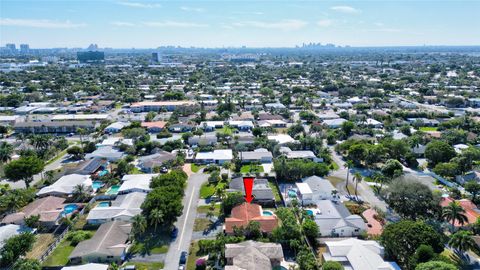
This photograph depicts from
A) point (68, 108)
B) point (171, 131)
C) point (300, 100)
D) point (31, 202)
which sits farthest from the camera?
point (300, 100)

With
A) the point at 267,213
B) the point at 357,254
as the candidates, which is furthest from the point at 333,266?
the point at 267,213

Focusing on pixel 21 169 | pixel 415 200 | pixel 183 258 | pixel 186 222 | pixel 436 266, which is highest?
pixel 21 169

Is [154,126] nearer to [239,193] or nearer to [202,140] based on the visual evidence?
[202,140]

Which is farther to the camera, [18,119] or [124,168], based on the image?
[18,119]

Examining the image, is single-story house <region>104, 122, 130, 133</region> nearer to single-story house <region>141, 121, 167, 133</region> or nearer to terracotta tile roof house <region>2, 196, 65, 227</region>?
single-story house <region>141, 121, 167, 133</region>

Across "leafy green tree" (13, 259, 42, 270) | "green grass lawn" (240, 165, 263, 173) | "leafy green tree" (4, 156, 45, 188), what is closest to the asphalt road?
"green grass lawn" (240, 165, 263, 173)

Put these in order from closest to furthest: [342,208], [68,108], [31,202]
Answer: [342,208], [31,202], [68,108]

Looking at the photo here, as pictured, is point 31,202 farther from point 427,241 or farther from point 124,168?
point 427,241

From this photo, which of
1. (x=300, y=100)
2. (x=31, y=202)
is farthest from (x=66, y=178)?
(x=300, y=100)
